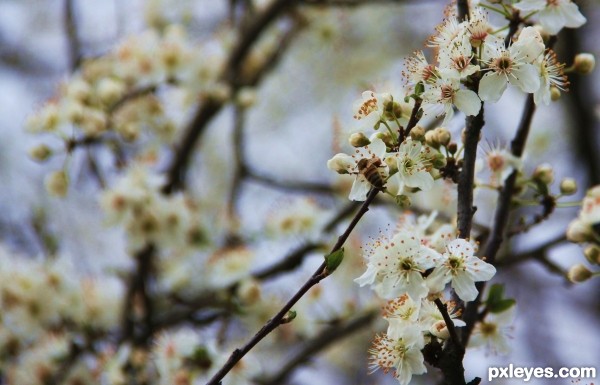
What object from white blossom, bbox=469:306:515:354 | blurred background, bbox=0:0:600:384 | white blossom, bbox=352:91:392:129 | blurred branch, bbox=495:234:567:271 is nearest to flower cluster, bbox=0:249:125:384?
blurred background, bbox=0:0:600:384

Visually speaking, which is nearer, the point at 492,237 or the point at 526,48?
the point at 526,48

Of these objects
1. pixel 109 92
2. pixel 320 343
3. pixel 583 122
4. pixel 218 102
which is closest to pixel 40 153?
pixel 109 92

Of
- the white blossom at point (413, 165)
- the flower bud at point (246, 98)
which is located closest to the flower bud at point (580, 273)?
the white blossom at point (413, 165)

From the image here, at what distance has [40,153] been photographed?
8.32 feet

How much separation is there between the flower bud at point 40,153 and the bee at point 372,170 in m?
1.60

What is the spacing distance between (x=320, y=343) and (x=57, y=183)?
3.42 feet

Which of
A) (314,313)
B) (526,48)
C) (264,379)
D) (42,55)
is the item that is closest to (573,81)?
(314,313)

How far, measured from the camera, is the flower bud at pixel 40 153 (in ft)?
8.32

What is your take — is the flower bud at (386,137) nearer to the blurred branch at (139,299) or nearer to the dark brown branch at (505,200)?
the dark brown branch at (505,200)

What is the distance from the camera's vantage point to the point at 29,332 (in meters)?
2.83

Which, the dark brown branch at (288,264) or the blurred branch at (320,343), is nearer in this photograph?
the blurred branch at (320,343)

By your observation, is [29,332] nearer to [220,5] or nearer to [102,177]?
[102,177]

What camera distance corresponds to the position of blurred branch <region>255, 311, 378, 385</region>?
8.52 feet

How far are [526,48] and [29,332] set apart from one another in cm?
218
